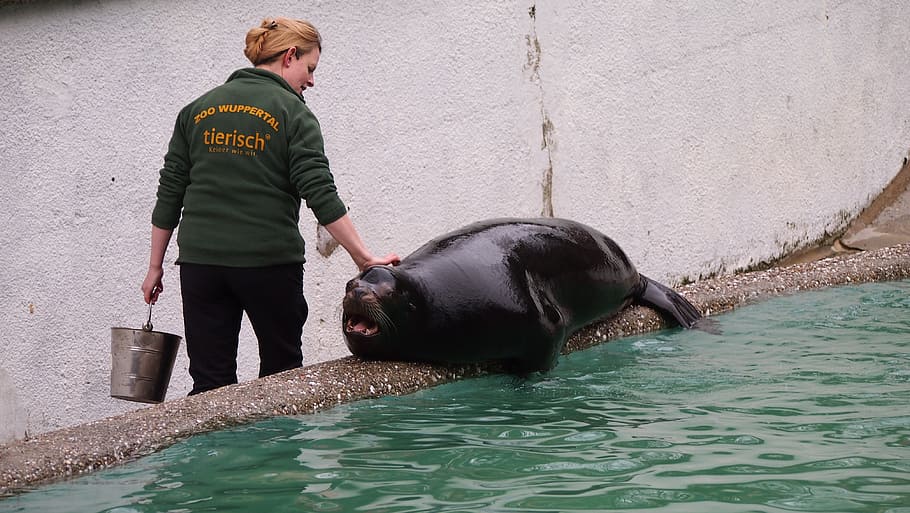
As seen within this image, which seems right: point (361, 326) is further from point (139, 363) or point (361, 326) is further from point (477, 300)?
point (139, 363)

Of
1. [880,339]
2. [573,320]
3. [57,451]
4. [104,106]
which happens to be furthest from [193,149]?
[880,339]

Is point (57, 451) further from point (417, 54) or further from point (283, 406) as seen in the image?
point (417, 54)

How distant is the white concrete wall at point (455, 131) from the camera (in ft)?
17.7

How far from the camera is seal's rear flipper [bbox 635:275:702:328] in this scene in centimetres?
627

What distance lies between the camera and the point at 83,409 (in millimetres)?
5617

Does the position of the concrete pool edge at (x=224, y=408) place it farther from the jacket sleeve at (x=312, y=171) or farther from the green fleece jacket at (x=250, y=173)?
the jacket sleeve at (x=312, y=171)

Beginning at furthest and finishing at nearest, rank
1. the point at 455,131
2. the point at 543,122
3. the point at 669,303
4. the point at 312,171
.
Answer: the point at 543,122 → the point at 455,131 → the point at 669,303 → the point at 312,171

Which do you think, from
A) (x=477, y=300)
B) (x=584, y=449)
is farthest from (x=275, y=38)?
(x=584, y=449)

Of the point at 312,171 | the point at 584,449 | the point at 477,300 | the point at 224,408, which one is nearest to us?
the point at 584,449

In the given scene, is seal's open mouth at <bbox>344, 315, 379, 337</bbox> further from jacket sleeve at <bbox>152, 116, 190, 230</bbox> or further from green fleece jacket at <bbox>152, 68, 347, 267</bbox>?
jacket sleeve at <bbox>152, 116, 190, 230</bbox>

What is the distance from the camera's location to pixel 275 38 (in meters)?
4.78

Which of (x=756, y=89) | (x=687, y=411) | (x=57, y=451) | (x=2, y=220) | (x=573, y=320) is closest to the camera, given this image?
(x=57, y=451)

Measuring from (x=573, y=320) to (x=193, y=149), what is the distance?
1920 millimetres

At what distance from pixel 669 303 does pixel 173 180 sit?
2657 millimetres
